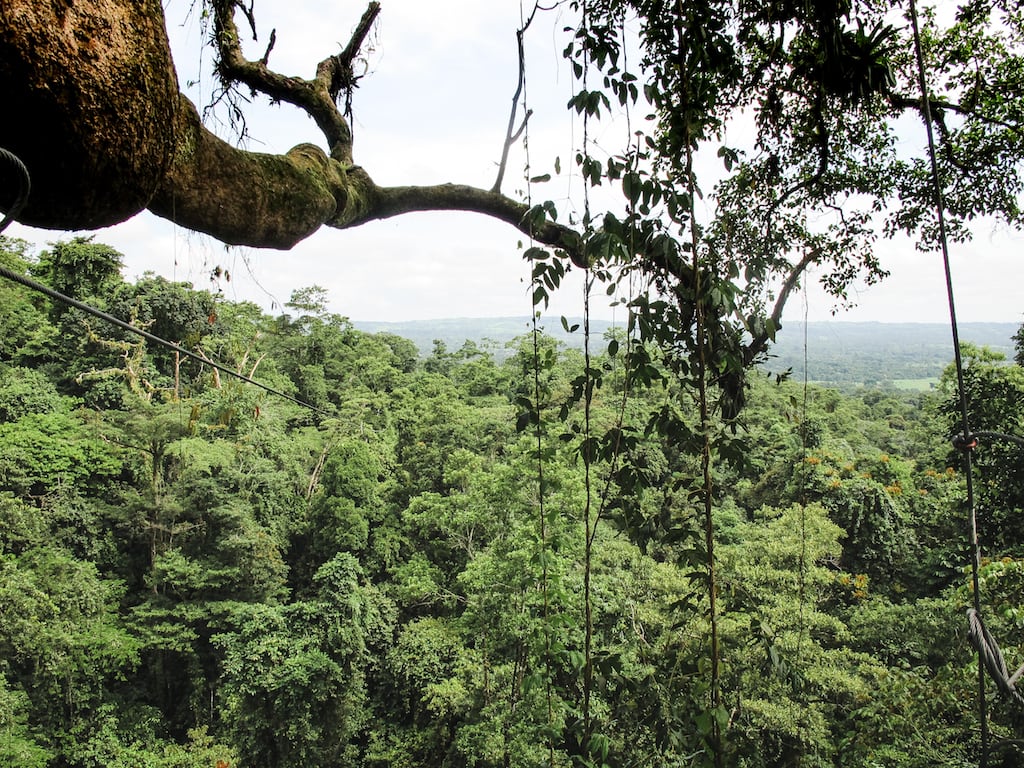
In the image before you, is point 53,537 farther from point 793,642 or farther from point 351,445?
point 793,642

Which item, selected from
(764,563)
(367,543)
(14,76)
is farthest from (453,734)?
(14,76)

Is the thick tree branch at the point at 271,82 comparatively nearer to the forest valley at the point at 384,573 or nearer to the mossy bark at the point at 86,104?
→ the mossy bark at the point at 86,104

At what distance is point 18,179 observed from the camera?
2.20ft

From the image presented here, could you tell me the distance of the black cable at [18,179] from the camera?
591 mm

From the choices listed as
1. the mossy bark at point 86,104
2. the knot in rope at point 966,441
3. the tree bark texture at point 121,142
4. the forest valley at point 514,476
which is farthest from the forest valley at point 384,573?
the mossy bark at point 86,104

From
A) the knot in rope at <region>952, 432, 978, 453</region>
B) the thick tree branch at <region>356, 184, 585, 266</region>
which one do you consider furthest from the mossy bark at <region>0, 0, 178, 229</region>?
the knot in rope at <region>952, 432, 978, 453</region>

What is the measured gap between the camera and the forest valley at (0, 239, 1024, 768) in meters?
7.42

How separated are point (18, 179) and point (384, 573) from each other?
15.8 m

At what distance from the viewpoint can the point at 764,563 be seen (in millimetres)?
9281

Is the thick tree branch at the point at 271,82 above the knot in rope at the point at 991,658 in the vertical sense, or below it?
above

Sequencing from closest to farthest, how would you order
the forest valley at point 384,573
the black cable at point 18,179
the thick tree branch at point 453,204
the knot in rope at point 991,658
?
the black cable at point 18,179 → the knot in rope at point 991,658 → the thick tree branch at point 453,204 → the forest valley at point 384,573

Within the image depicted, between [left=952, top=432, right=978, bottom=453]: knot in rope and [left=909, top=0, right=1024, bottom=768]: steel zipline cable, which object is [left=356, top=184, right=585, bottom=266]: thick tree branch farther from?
[left=952, top=432, right=978, bottom=453]: knot in rope

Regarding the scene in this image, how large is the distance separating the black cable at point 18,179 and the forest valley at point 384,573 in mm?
4497

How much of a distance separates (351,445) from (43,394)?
7.94 m
